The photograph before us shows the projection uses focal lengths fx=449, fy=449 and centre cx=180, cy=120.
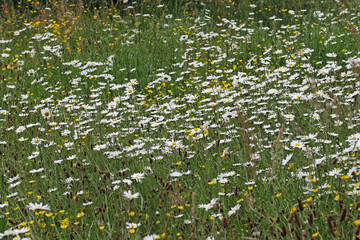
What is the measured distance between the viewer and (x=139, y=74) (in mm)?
5785

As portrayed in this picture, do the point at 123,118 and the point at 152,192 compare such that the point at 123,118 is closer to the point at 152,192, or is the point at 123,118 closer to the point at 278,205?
the point at 152,192

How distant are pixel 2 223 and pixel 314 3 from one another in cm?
679

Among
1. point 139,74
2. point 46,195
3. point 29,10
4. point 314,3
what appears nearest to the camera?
point 46,195

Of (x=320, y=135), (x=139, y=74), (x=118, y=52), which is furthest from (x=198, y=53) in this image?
(x=320, y=135)

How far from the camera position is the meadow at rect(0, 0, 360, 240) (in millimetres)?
2273

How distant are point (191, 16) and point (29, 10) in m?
→ 3.61

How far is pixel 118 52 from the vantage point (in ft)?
21.1

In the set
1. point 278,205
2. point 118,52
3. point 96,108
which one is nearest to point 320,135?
point 278,205

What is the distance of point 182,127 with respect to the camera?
391cm

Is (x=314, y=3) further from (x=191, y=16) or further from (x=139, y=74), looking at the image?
(x=139, y=74)

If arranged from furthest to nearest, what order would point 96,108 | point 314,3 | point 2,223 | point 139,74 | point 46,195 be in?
point 314,3, point 139,74, point 96,108, point 46,195, point 2,223

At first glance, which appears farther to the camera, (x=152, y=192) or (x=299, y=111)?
(x=299, y=111)

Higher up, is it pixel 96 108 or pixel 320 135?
pixel 320 135

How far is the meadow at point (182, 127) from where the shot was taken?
89.5 inches
